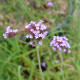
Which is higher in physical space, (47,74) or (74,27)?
(74,27)

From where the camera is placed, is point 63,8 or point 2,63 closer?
point 2,63

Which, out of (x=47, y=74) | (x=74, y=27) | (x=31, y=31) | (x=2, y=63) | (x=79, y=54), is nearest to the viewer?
(x=31, y=31)

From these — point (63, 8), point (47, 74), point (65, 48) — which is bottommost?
point (47, 74)

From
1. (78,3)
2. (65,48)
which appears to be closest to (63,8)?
(78,3)

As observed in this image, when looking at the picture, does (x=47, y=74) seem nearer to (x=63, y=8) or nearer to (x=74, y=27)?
(x=74, y=27)

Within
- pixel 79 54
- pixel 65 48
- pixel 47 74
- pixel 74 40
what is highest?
pixel 74 40

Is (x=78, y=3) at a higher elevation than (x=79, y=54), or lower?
higher

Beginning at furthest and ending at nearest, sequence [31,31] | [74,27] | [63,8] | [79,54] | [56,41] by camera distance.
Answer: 1. [63,8]
2. [74,27]
3. [79,54]
4. [56,41]
5. [31,31]

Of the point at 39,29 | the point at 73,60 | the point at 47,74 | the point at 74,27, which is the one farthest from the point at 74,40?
the point at 39,29

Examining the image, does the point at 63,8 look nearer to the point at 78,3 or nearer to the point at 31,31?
the point at 78,3
